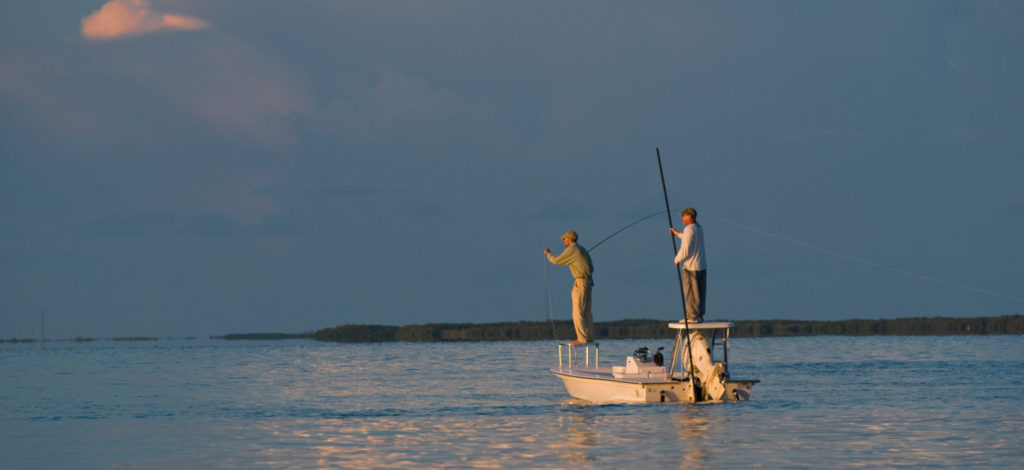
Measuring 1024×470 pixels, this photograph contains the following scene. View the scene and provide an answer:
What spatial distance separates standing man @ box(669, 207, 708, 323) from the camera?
19.8 m

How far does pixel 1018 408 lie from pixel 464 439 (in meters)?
10.4

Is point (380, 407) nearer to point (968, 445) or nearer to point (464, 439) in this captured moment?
point (464, 439)

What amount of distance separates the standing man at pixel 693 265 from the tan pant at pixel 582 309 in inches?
110

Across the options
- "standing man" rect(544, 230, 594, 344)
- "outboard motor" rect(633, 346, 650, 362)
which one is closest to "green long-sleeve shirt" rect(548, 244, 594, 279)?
"standing man" rect(544, 230, 594, 344)

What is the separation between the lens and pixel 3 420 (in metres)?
21.8

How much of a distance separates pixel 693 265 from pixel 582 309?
326 centimetres

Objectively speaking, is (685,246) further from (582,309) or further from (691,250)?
(582,309)

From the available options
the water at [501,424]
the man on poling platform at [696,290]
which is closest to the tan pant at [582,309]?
the water at [501,424]

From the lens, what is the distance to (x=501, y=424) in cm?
1822

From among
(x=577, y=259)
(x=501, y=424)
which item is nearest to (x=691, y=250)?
(x=577, y=259)

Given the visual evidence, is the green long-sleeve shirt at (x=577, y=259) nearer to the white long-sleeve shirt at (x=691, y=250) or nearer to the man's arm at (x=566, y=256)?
the man's arm at (x=566, y=256)

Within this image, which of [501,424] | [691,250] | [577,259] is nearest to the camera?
[501,424]

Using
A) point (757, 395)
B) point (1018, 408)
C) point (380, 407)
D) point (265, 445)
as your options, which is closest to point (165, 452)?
point (265, 445)

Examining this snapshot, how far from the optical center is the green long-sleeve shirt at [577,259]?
22078 millimetres
